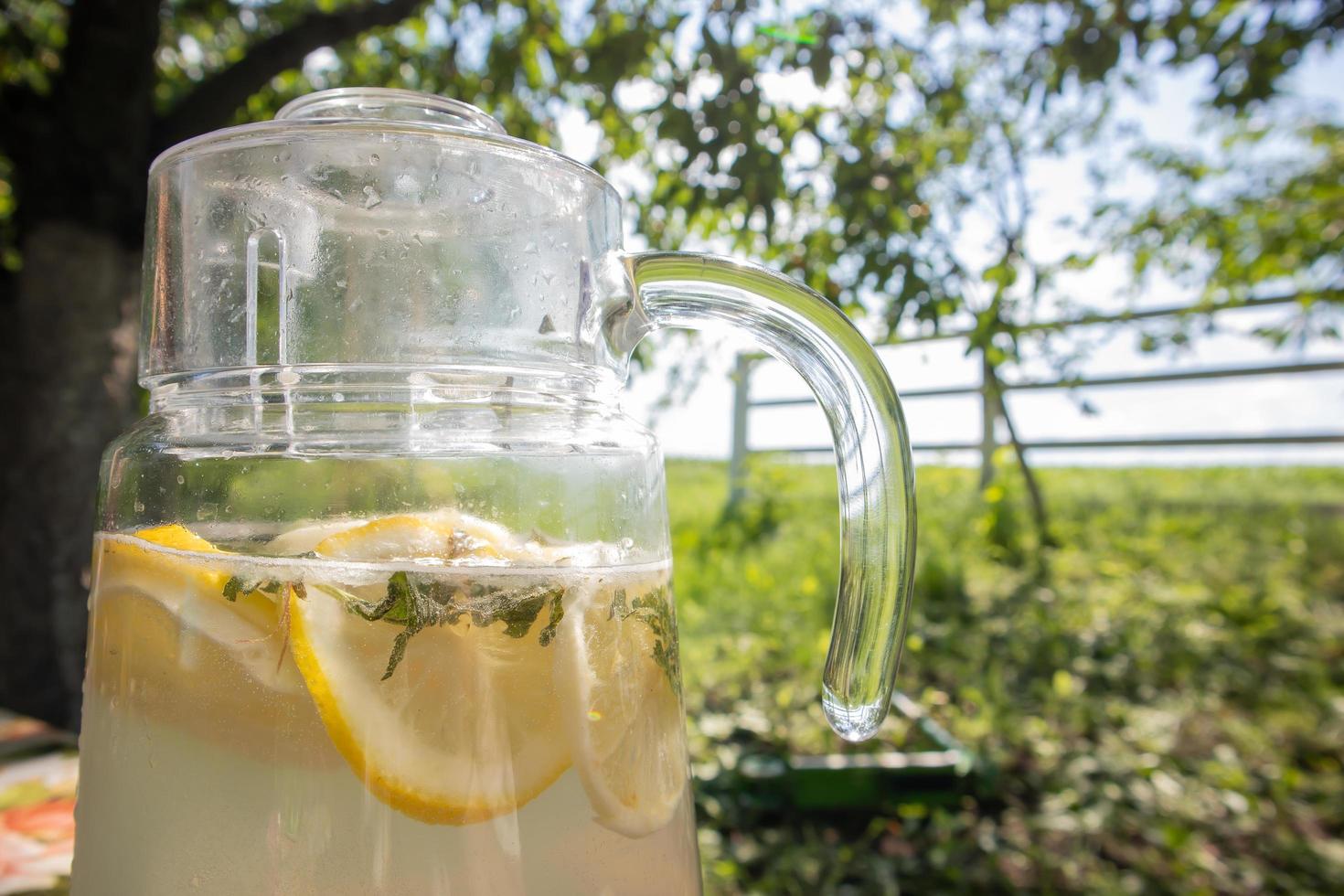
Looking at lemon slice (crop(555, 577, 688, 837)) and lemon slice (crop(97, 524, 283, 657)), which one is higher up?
lemon slice (crop(97, 524, 283, 657))

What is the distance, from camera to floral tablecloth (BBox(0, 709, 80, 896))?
26.0 inches

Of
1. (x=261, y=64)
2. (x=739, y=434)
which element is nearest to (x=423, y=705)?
(x=261, y=64)

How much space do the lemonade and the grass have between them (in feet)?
5.29

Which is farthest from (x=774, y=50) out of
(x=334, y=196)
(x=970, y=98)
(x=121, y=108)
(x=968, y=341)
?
(x=970, y=98)

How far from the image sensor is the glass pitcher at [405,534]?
0.41 meters

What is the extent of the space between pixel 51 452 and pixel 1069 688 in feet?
8.45

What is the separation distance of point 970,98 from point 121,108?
2583 millimetres

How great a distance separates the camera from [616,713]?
0.46 meters

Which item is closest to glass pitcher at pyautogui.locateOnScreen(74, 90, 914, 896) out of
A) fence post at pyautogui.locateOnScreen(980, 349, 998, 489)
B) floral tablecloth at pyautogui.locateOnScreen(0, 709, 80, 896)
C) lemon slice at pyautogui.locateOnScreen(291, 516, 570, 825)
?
lemon slice at pyautogui.locateOnScreen(291, 516, 570, 825)

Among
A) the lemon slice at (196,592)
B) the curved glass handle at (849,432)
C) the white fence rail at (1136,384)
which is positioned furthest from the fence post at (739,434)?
the lemon slice at (196,592)

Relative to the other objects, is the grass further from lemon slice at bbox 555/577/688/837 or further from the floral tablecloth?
lemon slice at bbox 555/577/688/837

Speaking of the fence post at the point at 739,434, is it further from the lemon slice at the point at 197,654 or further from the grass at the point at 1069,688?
the lemon slice at the point at 197,654

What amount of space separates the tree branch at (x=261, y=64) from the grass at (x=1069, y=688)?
5.92 feet

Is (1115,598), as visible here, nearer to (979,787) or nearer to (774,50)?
(979,787)
